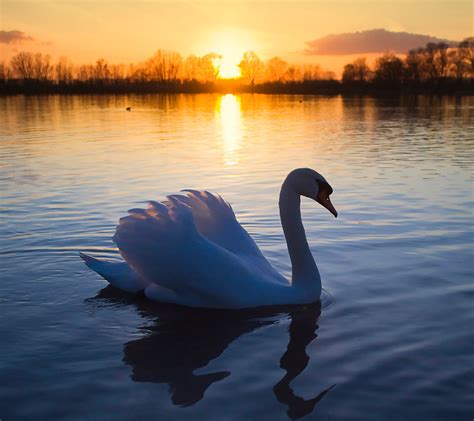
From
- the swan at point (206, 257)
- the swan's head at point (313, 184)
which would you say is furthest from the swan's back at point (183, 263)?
the swan's head at point (313, 184)

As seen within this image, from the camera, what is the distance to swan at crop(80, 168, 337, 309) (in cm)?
535

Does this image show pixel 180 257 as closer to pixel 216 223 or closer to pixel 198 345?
pixel 198 345

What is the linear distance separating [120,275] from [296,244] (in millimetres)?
1749

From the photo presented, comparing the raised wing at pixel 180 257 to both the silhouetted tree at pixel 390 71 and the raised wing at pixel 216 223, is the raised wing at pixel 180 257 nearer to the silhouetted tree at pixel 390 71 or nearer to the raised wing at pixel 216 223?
the raised wing at pixel 216 223

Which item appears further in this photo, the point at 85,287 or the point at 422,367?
the point at 85,287

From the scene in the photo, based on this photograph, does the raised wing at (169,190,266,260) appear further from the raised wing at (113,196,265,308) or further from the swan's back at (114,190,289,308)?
the raised wing at (113,196,265,308)

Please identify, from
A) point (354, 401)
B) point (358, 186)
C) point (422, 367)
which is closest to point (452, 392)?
point (422, 367)

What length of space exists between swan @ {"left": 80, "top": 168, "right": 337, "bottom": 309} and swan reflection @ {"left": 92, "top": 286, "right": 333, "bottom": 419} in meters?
0.12

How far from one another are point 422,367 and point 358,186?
26.1ft

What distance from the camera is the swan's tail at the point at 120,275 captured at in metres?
6.03

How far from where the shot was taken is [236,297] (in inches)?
217

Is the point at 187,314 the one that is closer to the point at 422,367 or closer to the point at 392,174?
the point at 422,367

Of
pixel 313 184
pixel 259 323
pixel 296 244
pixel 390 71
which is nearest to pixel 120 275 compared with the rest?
pixel 259 323

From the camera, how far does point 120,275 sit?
19.9 ft
